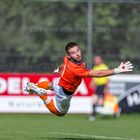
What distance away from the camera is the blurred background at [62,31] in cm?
2538

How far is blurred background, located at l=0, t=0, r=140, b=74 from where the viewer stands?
25375 millimetres

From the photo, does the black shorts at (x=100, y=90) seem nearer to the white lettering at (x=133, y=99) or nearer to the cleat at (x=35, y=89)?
the white lettering at (x=133, y=99)

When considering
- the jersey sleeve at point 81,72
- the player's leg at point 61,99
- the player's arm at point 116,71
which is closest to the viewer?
the player's arm at point 116,71

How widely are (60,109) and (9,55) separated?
36.5 ft

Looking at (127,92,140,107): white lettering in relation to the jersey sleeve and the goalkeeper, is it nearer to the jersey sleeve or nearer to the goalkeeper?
the goalkeeper

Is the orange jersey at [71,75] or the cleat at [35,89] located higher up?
the orange jersey at [71,75]

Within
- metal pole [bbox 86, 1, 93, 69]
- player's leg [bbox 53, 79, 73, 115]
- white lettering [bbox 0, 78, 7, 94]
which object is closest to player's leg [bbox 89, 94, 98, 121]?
metal pole [bbox 86, 1, 93, 69]

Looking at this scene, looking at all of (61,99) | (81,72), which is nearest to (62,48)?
(61,99)

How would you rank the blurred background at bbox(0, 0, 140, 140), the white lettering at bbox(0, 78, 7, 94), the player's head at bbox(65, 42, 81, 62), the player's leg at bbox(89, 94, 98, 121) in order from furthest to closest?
the blurred background at bbox(0, 0, 140, 140)
the white lettering at bbox(0, 78, 7, 94)
the player's leg at bbox(89, 94, 98, 121)
the player's head at bbox(65, 42, 81, 62)

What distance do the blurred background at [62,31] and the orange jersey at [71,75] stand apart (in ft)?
36.4

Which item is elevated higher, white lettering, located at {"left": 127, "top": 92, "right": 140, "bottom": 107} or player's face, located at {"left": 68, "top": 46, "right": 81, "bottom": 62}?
player's face, located at {"left": 68, "top": 46, "right": 81, "bottom": 62}

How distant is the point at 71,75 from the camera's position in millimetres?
13758

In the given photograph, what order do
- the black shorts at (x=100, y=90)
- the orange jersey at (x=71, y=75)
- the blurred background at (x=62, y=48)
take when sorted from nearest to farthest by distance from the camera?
the orange jersey at (x=71, y=75)
the black shorts at (x=100, y=90)
the blurred background at (x=62, y=48)

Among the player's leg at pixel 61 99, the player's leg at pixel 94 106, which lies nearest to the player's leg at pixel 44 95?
the player's leg at pixel 61 99
